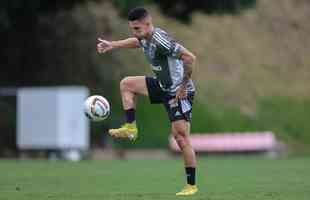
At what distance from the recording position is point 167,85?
570 inches

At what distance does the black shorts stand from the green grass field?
108 centimetres

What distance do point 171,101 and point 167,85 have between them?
0.74ft

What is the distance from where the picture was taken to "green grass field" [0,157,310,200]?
46.3 ft

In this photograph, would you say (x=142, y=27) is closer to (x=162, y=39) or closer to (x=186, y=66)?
(x=162, y=39)

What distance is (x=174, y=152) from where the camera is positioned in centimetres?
4238

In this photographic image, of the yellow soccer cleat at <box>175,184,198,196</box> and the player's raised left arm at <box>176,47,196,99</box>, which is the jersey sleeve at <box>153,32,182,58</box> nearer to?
the player's raised left arm at <box>176,47,196,99</box>

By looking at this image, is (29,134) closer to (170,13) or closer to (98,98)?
(170,13)

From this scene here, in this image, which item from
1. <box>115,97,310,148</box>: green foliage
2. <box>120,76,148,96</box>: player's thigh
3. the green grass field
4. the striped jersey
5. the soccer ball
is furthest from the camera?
<box>115,97,310,148</box>: green foliage

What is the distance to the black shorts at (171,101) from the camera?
47.5 ft

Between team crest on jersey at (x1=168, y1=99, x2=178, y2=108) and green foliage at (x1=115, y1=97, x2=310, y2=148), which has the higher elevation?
green foliage at (x1=115, y1=97, x2=310, y2=148)

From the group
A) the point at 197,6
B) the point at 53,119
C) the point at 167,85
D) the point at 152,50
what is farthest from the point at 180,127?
the point at 197,6

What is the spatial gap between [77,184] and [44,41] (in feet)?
89.3

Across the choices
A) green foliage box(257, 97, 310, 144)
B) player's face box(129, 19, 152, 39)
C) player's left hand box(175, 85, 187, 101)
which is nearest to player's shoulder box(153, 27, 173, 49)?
player's face box(129, 19, 152, 39)

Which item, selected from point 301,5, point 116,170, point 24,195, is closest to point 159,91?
point 24,195
